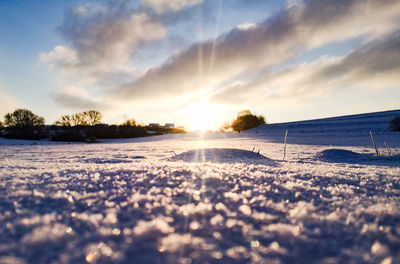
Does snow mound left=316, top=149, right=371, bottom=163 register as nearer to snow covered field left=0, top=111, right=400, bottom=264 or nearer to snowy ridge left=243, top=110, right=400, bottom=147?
snow covered field left=0, top=111, right=400, bottom=264

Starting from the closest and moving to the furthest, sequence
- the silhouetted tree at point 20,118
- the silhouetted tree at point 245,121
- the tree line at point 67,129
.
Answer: the tree line at point 67,129, the silhouetted tree at point 20,118, the silhouetted tree at point 245,121

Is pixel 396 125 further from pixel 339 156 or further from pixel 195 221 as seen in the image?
pixel 195 221

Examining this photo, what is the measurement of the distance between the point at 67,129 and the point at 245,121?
29352 mm

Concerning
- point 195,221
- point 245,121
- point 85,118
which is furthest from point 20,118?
point 195,221

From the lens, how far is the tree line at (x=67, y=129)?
73.5 feet

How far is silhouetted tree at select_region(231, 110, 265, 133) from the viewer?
1469 inches

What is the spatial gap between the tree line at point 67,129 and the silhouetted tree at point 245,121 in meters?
17.6

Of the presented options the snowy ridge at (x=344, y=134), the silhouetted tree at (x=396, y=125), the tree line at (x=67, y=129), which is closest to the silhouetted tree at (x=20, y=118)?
the tree line at (x=67, y=129)

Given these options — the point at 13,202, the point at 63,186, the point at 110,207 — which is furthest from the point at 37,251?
the point at 63,186

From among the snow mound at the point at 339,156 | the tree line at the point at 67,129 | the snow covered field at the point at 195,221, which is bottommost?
the snow mound at the point at 339,156

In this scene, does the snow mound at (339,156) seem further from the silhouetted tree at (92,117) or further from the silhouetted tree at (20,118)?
the silhouetted tree at (20,118)

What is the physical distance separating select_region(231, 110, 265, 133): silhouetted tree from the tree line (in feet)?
57.9

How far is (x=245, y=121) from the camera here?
1475 inches

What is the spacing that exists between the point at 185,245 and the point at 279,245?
42 centimetres
